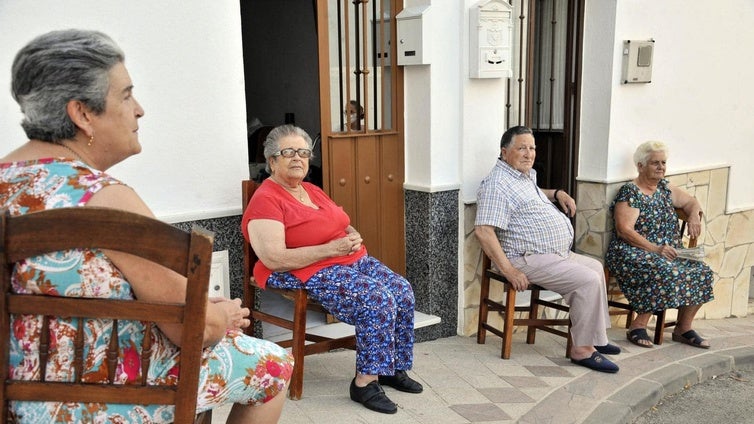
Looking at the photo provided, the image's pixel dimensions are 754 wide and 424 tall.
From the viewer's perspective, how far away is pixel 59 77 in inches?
59.9

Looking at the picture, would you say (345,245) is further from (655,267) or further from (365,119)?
(655,267)

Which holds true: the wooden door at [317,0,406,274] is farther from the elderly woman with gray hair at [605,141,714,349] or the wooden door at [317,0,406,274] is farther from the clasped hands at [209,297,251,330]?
the clasped hands at [209,297,251,330]

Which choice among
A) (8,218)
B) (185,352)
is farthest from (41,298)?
(185,352)

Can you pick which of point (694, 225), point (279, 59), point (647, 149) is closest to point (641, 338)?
point (694, 225)

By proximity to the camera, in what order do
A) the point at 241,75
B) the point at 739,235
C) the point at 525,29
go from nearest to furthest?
the point at 241,75 < the point at 525,29 < the point at 739,235

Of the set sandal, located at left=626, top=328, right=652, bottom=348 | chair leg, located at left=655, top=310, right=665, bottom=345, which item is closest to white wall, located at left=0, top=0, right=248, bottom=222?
sandal, located at left=626, top=328, right=652, bottom=348

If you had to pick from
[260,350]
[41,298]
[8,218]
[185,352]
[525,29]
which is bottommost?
[260,350]

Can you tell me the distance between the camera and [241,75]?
334 centimetres

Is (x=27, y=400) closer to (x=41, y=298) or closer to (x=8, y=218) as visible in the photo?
(x=41, y=298)

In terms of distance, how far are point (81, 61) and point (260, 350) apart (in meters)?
0.81

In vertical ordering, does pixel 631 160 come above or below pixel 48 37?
below

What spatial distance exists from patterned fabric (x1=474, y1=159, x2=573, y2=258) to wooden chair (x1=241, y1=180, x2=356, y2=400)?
112 cm

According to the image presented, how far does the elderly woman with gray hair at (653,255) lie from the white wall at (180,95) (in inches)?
95.9

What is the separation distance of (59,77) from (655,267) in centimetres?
366
